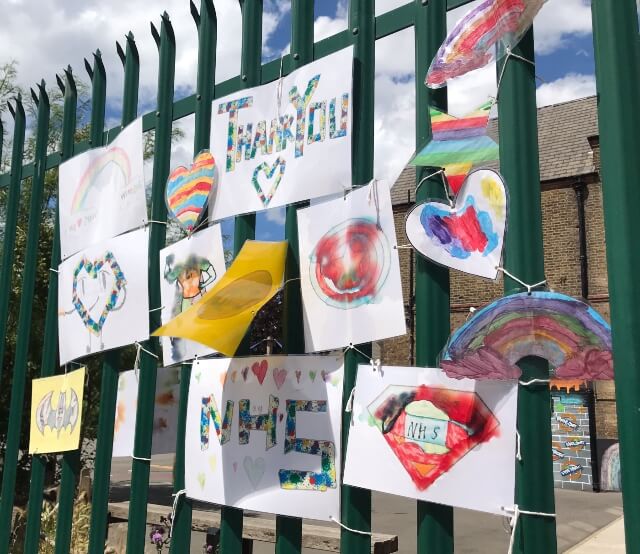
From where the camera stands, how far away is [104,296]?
277 cm

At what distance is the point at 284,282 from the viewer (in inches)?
83.4

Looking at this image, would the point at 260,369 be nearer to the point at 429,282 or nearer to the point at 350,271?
the point at 350,271

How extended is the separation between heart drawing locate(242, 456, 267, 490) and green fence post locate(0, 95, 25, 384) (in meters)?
1.90

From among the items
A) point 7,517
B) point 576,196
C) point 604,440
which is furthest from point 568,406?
point 7,517

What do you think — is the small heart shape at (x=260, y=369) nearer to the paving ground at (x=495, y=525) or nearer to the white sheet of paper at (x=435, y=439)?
the white sheet of paper at (x=435, y=439)

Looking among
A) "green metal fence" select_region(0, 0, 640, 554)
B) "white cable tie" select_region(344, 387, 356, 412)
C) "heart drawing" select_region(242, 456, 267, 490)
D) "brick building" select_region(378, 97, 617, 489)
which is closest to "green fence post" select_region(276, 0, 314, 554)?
"green metal fence" select_region(0, 0, 640, 554)

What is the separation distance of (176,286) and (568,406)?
1356cm

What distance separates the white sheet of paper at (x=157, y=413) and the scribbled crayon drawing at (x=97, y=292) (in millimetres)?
259

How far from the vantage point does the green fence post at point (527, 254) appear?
1.54m

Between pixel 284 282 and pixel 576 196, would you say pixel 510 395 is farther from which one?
pixel 576 196

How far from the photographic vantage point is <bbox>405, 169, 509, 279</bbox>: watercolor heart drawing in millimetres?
1622

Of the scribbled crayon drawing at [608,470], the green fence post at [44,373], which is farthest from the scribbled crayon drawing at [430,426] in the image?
the scribbled crayon drawing at [608,470]

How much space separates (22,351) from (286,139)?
72.4 inches

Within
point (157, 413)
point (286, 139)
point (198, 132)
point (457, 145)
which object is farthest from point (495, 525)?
point (457, 145)
